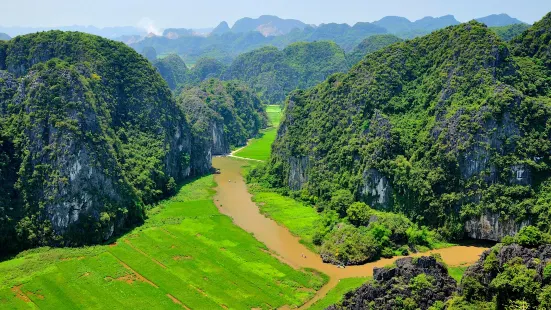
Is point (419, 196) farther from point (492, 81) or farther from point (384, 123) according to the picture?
point (492, 81)

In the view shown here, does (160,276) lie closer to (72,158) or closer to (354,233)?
(72,158)

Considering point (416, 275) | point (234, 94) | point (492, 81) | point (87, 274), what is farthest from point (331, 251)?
point (234, 94)

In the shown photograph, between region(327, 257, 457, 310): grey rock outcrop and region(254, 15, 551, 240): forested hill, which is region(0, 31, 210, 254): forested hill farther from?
region(327, 257, 457, 310): grey rock outcrop

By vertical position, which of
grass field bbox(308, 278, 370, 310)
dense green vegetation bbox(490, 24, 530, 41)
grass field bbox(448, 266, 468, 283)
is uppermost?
dense green vegetation bbox(490, 24, 530, 41)

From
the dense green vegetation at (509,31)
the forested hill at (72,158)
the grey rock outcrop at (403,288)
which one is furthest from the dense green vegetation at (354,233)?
the dense green vegetation at (509,31)

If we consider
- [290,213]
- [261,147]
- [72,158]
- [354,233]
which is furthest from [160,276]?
[261,147]

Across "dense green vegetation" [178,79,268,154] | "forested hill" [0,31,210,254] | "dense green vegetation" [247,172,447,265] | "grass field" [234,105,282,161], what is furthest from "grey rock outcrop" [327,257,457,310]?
"grass field" [234,105,282,161]
